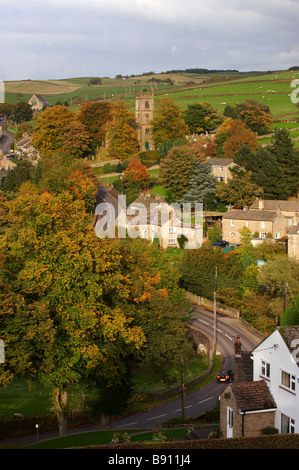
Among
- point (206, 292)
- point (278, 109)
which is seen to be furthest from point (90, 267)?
point (278, 109)

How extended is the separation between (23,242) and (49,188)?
131 feet

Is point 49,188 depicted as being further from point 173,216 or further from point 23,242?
point 23,242

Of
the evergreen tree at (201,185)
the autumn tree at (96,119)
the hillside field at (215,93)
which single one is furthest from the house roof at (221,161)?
the hillside field at (215,93)

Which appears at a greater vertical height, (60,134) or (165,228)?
(60,134)

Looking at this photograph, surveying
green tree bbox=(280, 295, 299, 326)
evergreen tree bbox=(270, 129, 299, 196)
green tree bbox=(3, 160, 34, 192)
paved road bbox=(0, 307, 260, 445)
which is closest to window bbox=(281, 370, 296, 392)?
paved road bbox=(0, 307, 260, 445)

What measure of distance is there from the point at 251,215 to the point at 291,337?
44.4 metres

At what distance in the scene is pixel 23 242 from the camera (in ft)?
110

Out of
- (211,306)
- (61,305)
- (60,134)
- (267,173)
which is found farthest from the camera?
(60,134)

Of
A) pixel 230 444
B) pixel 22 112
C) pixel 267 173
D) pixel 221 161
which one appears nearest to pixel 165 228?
pixel 267 173

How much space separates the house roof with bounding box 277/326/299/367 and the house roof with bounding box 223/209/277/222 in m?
42.4

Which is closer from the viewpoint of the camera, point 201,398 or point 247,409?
point 247,409

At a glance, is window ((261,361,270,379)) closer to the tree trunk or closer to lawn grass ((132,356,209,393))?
the tree trunk

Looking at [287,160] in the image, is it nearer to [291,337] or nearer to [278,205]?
[278,205]

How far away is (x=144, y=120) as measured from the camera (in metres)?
105
